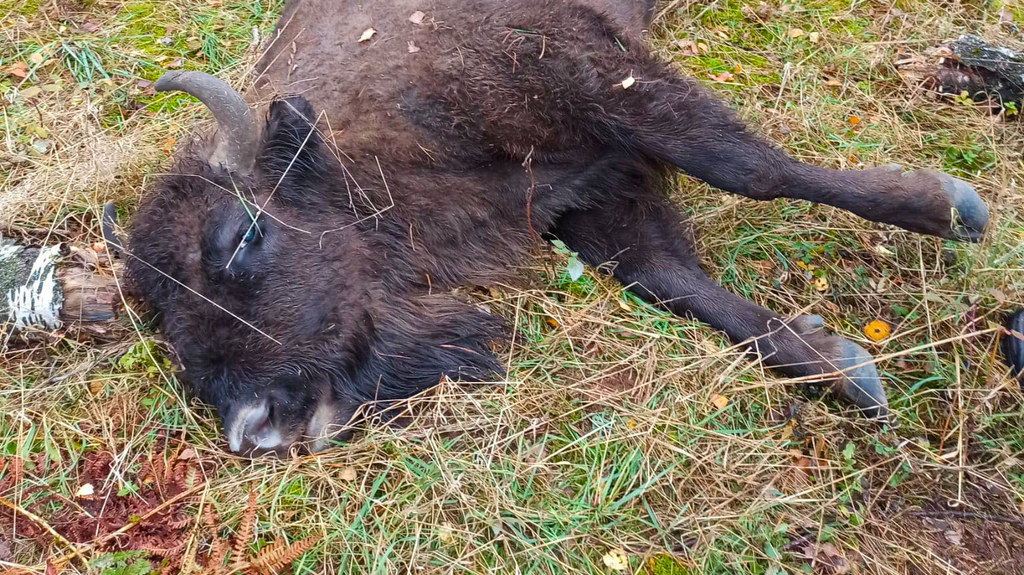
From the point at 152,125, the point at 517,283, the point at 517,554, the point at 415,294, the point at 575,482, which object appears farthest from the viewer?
the point at 152,125

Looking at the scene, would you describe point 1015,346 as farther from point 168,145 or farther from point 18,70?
point 18,70

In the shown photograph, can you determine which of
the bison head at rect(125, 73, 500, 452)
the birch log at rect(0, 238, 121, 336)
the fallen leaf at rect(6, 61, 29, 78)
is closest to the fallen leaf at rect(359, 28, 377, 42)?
the bison head at rect(125, 73, 500, 452)

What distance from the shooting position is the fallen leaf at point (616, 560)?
8.14 ft

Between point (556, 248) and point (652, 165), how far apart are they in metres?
0.73

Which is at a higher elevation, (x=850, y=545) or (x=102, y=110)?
(x=102, y=110)

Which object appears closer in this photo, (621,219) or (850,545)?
(850,545)

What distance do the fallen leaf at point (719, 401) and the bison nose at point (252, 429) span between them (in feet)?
6.55

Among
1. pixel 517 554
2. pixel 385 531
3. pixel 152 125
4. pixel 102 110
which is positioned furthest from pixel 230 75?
pixel 517 554

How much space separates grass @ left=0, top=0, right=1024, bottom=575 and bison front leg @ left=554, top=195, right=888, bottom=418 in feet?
0.39

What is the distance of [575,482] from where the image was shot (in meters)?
2.79

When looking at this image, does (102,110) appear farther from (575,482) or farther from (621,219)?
(575,482)

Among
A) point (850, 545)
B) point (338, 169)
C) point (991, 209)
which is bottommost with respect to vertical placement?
point (850, 545)

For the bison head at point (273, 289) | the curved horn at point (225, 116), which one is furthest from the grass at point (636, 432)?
the curved horn at point (225, 116)

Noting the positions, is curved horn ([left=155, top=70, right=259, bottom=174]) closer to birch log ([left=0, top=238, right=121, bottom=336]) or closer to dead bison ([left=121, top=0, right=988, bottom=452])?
dead bison ([left=121, top=0, right=988, bottom=452])
